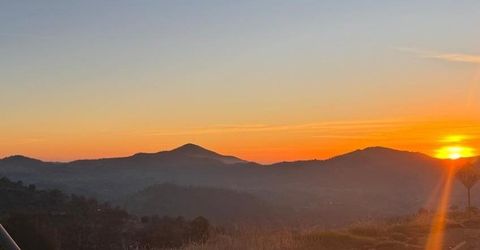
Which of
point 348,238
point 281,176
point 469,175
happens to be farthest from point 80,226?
point 281,176

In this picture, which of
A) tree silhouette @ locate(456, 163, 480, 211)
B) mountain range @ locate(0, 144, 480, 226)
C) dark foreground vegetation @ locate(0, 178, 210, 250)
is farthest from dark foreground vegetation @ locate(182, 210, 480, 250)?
mountain range @ locate(0, 144, 480, 226)

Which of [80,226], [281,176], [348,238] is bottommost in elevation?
[80,226]

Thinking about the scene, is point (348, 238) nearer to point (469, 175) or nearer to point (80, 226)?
point (80, 226)

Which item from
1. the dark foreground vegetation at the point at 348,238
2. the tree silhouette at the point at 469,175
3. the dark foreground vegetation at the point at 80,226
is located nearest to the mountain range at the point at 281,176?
the dark foreground vegetation at the point at 80,226

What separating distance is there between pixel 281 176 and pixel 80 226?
139657mm

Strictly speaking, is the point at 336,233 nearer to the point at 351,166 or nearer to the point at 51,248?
the point at 51,248

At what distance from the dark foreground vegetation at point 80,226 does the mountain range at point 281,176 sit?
57.3 meters

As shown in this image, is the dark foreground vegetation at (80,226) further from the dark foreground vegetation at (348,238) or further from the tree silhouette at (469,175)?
the tree silhouette at (469,175)

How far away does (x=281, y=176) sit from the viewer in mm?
179000

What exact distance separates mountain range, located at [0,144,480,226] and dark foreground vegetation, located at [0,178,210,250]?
5730cm

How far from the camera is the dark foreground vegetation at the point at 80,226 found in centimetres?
2256

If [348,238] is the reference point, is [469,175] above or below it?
above

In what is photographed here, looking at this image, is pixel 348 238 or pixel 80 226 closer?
pixel 348 238

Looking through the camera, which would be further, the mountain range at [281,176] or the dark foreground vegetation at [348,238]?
Answer: the mountain range at [281,176]
